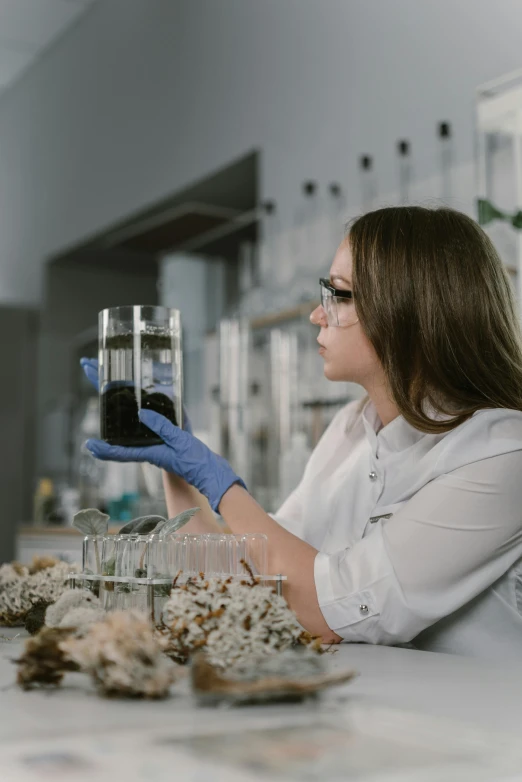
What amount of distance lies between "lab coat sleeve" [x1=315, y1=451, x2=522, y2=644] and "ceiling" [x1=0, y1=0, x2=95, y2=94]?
4.09 metres

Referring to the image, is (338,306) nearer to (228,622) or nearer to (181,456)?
(181,456)

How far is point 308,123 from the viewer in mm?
3219

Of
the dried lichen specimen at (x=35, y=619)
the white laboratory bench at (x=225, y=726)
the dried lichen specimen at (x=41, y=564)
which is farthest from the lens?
the dried lichen specimen at (x=41, y=564)

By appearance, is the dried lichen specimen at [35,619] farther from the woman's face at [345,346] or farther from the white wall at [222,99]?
the white wall at [222,99]

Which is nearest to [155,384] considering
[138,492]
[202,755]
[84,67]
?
[202,755]

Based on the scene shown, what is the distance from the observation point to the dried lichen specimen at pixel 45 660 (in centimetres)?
74

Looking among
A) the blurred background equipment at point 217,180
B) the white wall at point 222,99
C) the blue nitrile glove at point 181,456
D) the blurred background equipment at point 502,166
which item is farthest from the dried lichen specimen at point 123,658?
the white wall at point 222,99

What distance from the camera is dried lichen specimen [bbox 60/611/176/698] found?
0.68 metres

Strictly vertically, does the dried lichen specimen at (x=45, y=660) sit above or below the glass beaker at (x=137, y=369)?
below

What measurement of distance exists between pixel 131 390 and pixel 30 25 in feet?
13.4

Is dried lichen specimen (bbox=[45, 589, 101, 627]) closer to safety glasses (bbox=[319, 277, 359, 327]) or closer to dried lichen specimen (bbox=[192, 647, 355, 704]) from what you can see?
dried lichen specimen (bbox=[192, 647, 355, 704])

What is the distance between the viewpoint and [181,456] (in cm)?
136

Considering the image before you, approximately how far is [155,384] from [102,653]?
659 mm

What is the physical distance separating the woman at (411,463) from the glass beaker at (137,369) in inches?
1.3
